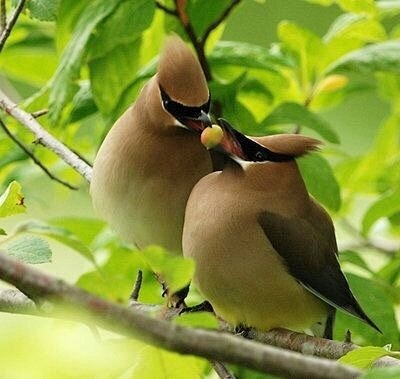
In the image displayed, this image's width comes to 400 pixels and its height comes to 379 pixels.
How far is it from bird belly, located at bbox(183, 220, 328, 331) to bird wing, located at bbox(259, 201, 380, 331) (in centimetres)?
3

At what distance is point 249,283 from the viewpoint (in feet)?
7.43

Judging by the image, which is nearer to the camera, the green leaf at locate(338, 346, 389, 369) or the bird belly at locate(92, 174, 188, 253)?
the green leaf at locate(338, 346, 389, 369)

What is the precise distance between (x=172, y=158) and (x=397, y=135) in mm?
1140

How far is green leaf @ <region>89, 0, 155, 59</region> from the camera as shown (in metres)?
2.46

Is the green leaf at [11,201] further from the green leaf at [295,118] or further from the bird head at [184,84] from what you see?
the green leaf at [295,118]

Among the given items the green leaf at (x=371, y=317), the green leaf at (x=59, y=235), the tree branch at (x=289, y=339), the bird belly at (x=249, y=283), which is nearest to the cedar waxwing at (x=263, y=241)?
the bird belly at (x=249, y=283)

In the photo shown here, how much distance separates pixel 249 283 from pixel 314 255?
0.21 m

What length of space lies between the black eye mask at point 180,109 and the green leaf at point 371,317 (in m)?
0.67

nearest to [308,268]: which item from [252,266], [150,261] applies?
[252,266]

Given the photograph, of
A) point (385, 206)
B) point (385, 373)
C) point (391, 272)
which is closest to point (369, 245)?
point (391, 272)

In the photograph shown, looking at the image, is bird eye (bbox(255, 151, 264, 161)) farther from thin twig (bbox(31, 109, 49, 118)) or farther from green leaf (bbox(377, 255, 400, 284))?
green leaf (bbox(377, 255, 400, 284))

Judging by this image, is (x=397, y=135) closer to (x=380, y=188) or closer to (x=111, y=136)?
(x=380, y=188)

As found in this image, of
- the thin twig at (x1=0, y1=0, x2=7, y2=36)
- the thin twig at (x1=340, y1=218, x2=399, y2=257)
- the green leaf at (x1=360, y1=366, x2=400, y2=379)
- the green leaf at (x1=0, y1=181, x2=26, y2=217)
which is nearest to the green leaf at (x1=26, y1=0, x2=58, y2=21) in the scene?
the thin twig at (x1=0, y1=0, x2=7, y2=36)

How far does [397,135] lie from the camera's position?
3.30 metres
